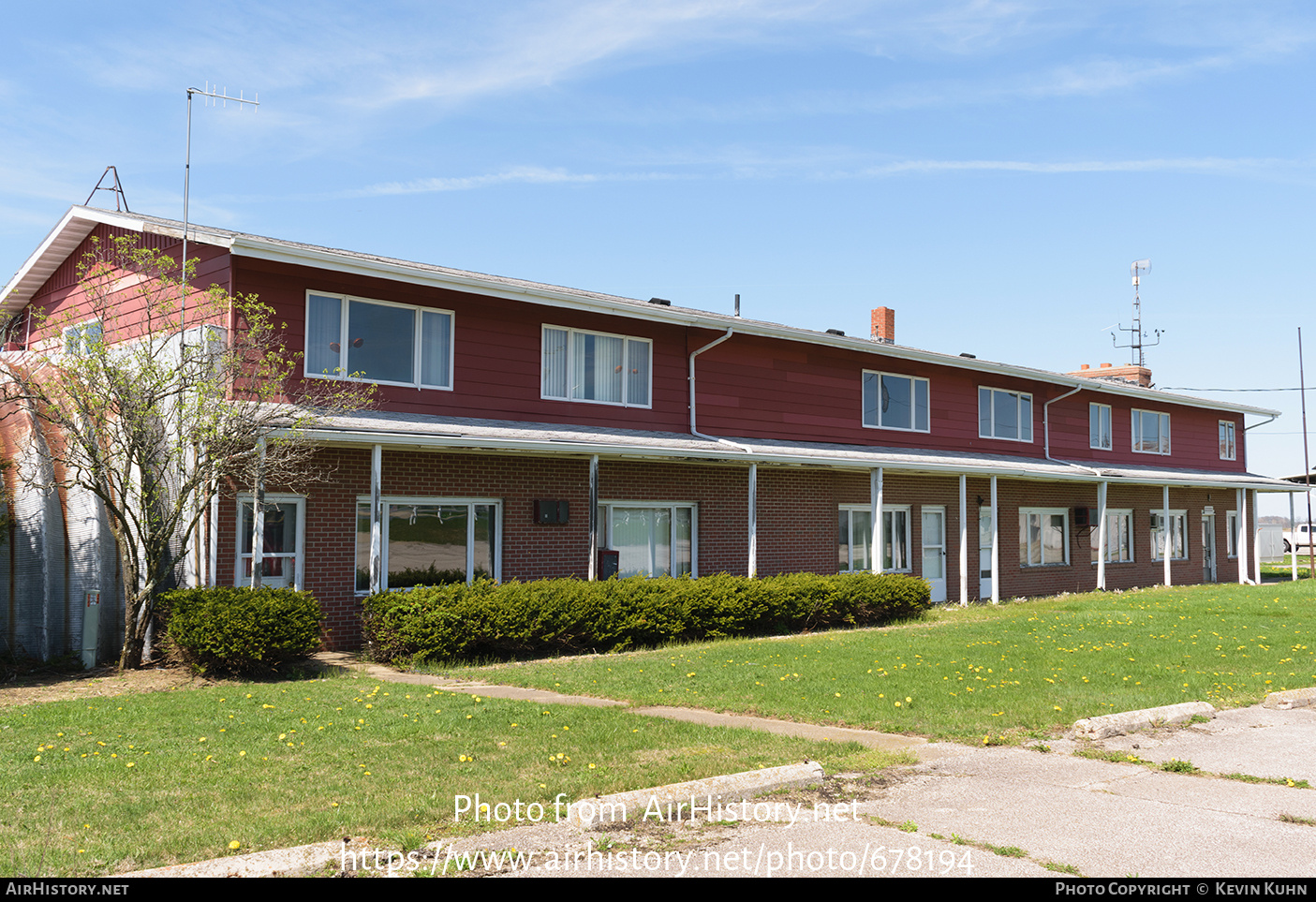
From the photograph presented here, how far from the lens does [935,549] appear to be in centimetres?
2392

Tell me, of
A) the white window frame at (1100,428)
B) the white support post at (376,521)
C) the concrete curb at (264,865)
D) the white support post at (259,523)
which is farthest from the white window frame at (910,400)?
the concrete curb at (264,865)

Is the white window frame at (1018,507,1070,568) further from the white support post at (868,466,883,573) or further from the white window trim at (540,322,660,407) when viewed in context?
the white window trim at (540,322,660,407)

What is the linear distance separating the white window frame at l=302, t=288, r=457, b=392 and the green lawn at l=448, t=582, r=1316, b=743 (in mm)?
4883

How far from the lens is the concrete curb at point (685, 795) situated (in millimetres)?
5902

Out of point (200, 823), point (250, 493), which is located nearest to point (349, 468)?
point (250, 493)

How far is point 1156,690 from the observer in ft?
34.4

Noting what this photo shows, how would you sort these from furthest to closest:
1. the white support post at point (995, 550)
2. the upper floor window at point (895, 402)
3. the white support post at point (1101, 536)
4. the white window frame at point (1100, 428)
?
the white window frame at point (1100, 428), the white support post at point (1101, 536), the upper floor window at point (895, 402), the white support post at point (995, 550)

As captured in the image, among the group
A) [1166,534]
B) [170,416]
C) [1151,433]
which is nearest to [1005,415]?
[1166,534]

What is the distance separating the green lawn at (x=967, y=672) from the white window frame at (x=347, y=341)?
488 cm

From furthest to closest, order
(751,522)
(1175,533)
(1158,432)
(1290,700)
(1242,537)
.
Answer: (1242,537), (1158,432), (1175,533), (751,522), (1290,700)

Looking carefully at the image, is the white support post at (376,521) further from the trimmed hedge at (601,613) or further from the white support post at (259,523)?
the white support post at (259,523)

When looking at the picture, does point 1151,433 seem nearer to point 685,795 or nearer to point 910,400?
point 910,400

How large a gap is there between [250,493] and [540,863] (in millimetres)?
10106

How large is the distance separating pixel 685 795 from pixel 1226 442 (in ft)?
110
